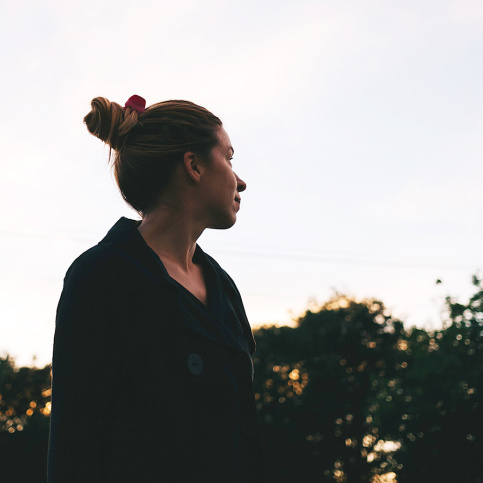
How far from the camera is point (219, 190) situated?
2.17 metres

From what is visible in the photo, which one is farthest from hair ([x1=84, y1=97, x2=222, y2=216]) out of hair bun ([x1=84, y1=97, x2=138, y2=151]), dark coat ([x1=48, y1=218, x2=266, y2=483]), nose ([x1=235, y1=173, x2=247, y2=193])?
dark coat ([x1=48, y1=218, x2=266, y2=483])

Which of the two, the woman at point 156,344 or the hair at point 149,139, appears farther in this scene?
the hair at point 149,139

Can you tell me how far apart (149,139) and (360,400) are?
116ft

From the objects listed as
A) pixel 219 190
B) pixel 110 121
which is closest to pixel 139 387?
pixel 219 190

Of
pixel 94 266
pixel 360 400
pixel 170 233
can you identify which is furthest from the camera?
pixel 360 400

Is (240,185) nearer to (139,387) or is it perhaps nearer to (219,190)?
(219,190)

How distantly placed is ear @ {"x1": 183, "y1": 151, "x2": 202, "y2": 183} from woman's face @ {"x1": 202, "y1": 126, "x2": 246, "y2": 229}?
26 millimetres

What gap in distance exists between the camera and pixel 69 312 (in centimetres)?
172

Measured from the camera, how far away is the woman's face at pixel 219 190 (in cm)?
216

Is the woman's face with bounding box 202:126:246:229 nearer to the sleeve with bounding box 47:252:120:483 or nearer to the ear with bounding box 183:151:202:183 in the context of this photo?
the ear with bounding box 183:151:202:183

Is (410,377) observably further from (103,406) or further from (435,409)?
(103,406)

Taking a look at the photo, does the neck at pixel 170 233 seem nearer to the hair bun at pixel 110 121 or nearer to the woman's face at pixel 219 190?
the woman's face at pixel 219 190

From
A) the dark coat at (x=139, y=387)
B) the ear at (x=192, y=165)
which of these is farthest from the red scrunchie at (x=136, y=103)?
the dark coat at (x=139, y=387)

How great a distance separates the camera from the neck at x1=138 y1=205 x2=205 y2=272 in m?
2.11
